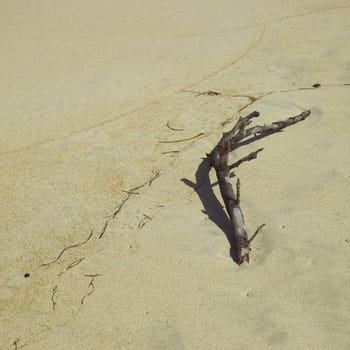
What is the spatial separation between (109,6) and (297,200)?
6066 mm

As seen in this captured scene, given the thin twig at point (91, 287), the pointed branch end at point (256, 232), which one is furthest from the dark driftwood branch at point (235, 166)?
the thin twig at point (91, 287)

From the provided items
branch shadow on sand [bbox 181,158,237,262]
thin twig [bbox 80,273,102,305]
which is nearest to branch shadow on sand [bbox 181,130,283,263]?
branch shadow on sand [bbox 181,158,237,262]

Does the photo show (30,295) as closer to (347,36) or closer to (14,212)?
(14,212)

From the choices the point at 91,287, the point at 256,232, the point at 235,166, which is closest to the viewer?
the point at 91,287

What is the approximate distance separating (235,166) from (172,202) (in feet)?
1.51

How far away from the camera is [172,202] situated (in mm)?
2787

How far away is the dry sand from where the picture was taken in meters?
2.04

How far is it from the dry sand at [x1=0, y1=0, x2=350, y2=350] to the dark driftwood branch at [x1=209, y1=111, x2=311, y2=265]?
0.27 feet

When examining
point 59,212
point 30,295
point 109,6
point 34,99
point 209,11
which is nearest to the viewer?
point 30,295

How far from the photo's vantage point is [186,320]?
6.69 ft

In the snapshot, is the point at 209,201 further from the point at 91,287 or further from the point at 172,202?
the point at 91,287

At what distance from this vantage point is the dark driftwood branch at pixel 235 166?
7.59 feet

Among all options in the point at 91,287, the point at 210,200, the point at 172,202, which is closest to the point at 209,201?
the point at 210,200

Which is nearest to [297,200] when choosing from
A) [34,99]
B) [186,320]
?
[186,320]
